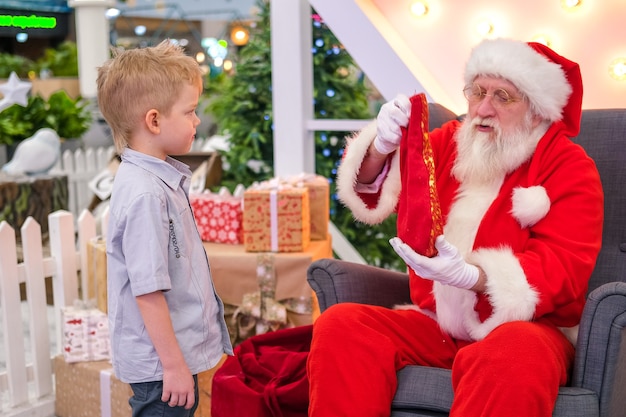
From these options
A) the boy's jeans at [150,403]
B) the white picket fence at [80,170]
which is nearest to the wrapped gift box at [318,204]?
the boy's jeans at [150,403]

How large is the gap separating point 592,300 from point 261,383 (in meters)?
0.89

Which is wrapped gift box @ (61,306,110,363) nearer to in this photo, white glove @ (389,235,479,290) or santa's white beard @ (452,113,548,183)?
white glove @ (389,235,479,290)

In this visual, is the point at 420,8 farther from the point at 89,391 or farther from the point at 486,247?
the point at 89,391

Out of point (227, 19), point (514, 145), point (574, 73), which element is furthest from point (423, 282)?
point (227, 19)

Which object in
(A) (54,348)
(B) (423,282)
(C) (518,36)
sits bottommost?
(A) (54,348)

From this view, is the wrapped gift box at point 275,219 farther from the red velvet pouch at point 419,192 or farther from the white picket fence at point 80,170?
the white picket fence at point 80,170

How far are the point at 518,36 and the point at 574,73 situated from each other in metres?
0.99

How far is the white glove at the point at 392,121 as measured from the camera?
2082 millimetres

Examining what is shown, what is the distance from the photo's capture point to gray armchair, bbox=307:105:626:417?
187cm

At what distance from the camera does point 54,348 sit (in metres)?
3.65

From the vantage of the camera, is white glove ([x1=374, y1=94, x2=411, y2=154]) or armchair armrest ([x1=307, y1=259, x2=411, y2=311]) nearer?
white glove ([x1=374, y1=94, x2=411, y2=154])

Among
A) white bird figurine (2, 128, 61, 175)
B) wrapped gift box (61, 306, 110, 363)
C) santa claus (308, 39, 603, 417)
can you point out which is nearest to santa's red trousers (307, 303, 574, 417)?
santa claus (308, 39, 603, 417)

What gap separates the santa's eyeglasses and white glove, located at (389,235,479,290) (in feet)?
1.55

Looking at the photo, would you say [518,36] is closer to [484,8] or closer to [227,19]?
[484,8]
